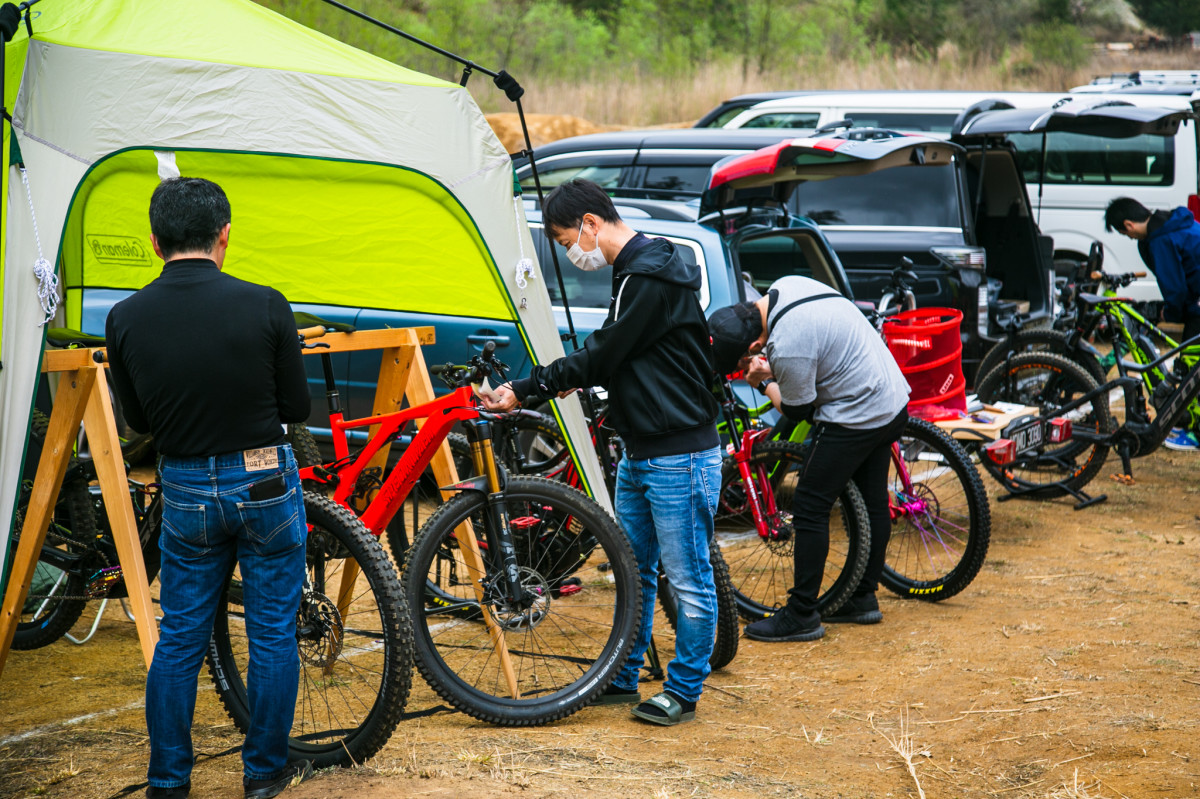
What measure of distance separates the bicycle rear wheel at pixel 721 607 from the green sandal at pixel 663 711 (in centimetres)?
28

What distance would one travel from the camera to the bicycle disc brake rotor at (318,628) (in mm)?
3758

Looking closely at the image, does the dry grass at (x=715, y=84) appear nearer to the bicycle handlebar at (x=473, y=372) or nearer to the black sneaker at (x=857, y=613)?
the black sneaker at (x=857, y=613)

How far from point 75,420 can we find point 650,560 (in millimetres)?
2052

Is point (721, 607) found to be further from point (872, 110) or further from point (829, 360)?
point (872, 110)

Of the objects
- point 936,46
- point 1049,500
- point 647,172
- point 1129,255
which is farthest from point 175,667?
point 936,46

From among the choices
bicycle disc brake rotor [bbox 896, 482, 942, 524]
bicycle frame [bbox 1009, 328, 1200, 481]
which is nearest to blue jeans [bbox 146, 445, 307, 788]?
bicycle disc brake rotor [bbox 896, 482, 942, 524]

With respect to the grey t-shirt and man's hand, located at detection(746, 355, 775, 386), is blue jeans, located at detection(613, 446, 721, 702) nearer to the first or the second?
the grey t-shirt

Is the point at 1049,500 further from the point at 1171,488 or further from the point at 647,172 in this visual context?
the point at 647,172

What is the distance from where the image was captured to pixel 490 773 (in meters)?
3.47

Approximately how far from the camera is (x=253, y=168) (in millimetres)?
5219

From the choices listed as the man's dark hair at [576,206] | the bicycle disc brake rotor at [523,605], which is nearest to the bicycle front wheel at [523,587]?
the bicycle disc brake rotor at [523,605]

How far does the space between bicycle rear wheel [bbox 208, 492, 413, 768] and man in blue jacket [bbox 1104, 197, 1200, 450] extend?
5882 mm

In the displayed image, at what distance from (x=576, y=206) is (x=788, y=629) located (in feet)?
7.31

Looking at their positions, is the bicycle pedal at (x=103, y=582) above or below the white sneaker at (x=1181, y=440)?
above
